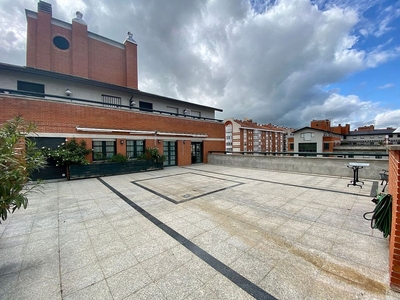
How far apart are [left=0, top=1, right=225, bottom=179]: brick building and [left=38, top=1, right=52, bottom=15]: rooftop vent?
44 millimetres

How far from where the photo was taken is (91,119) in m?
9.64

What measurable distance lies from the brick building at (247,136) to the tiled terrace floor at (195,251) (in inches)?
1589

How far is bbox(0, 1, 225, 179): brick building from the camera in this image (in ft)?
28.1

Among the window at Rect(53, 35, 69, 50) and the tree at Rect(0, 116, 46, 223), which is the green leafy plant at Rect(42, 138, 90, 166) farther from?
the window at Rect(53, 35, 69, 50)

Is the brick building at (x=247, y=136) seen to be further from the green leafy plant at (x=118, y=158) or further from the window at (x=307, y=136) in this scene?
the green leafy plant at (x=118, y=158)

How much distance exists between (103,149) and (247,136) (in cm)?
4068

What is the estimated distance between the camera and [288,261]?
2348 mm

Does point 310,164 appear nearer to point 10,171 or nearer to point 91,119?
point 10,171

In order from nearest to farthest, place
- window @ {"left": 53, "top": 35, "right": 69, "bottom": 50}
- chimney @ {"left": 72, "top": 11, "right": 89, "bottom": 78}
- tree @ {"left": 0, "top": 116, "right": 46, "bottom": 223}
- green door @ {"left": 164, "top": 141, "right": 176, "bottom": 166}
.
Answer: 1. tree @ {"left": 0, "top": 116, "right": 46, "bottom": 223}
2. green door @ {"left": 164, "top": 141, "right": 176, "bottom": 166}
3. window @ {"left": 53, "top": 35, "right": 69, "bottom": 50}
4. chimney @ {"left": 72, "top": 11, "right": 89, "bottom": 78}

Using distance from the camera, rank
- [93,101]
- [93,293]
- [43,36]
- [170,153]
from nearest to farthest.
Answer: [93,293]
[93,101]
[43,36]
[170,153]

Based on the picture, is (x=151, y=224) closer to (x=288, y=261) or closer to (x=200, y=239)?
(x=200, y=239)

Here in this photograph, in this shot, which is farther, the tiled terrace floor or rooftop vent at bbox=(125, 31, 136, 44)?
rooftop vent at bbox=(125, 31, 136, 44)

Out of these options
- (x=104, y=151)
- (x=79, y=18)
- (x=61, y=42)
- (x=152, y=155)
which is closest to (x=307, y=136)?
(x=152, y=155)

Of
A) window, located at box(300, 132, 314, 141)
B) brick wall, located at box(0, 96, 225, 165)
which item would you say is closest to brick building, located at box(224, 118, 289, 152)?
window, located at box(300, 132, 314, 141)
